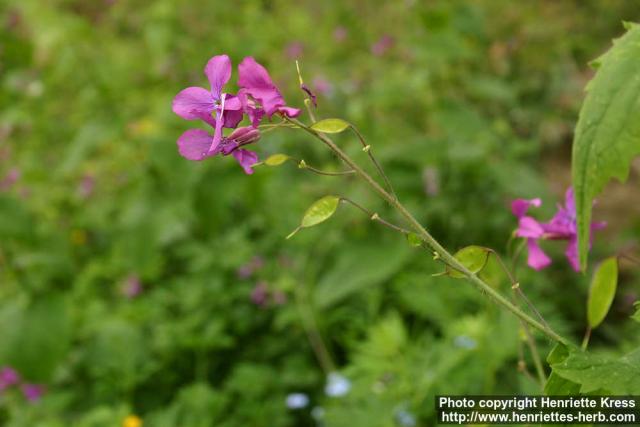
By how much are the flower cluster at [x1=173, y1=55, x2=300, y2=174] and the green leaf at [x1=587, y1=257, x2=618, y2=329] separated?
1.34 ft

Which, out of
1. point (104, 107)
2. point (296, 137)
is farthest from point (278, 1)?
point (104, 107)

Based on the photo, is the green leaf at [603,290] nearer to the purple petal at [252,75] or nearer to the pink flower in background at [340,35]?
the purple petal at [252,75]

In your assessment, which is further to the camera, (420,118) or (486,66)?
(420,118)

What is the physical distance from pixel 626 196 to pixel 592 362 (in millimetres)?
2473

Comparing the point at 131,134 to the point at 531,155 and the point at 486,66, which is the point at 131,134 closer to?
the point at 486,66

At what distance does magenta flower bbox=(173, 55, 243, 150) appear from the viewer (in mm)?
691

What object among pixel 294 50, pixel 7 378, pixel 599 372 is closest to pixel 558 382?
pixel 599 372

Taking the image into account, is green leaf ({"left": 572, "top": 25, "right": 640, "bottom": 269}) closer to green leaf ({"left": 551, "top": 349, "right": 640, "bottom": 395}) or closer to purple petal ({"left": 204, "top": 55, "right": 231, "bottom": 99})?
green leaf ({"left": 551, "top": 349, "right": 640, "bottom": 395})

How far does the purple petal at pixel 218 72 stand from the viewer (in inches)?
27.7

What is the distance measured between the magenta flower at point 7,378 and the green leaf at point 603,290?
190cm

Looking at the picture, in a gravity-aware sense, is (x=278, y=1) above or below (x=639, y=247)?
above

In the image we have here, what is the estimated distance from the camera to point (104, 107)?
2.39 meters

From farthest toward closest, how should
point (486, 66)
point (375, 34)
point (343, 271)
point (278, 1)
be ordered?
point (278, 1) < point (375, 34) < point (486, 66) < point (343, 271)

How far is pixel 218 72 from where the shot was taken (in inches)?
27.9
